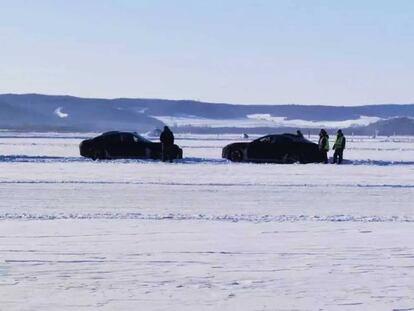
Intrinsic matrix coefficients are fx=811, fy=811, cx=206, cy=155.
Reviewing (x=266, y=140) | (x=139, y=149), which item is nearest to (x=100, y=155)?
(x=139, y=149)

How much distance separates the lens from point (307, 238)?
11.2m

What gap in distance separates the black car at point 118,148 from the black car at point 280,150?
3001 millimetres

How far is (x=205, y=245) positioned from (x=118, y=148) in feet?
79.6

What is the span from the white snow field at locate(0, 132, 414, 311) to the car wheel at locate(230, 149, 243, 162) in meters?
11.9

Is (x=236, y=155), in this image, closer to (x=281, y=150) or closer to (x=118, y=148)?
(x=281, y=150)

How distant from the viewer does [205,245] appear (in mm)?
10477

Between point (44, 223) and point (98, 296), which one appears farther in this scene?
point (44, 223)

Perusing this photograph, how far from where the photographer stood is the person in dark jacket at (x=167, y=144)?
3231 cm

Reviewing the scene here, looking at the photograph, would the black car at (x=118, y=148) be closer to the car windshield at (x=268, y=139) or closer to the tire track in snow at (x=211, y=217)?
the car windshield at (x=268, y=139)

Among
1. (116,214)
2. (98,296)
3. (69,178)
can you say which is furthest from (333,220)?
(69,178)

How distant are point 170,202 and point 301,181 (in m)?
7.06

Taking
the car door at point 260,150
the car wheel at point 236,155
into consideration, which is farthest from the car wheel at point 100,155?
the car door at point 260,150

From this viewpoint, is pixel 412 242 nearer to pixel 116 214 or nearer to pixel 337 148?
pixel 116 214

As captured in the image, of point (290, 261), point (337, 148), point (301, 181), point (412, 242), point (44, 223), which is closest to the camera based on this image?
point (290, 261)
